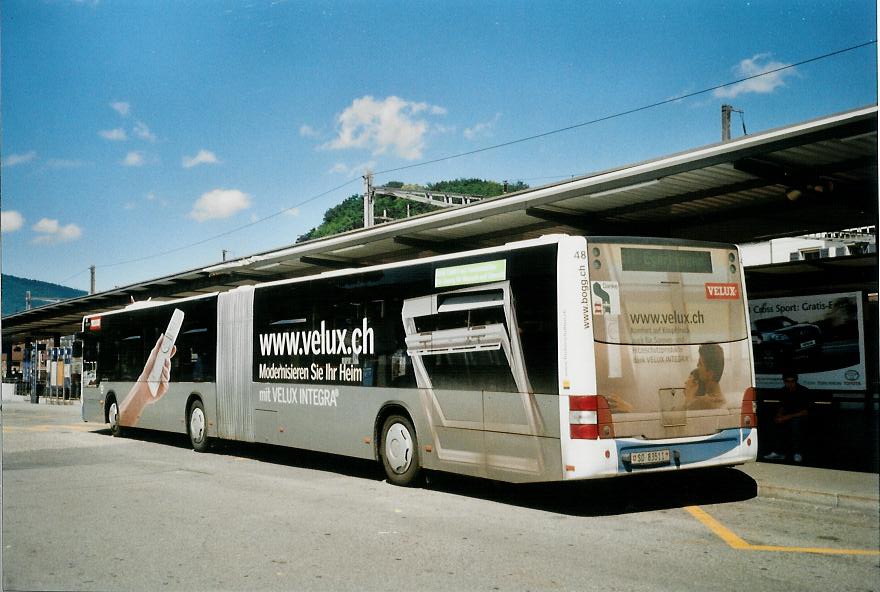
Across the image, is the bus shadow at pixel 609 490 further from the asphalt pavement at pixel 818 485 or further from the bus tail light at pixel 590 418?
the bus tail light at pixel 590 418

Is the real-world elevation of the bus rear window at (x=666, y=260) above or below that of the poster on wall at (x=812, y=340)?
above

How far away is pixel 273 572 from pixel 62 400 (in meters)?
45.3

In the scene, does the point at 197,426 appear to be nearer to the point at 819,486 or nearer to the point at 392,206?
the point at 819,486

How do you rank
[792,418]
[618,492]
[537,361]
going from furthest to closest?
[792,418], [618,492], [537,361]

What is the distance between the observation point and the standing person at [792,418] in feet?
39.3

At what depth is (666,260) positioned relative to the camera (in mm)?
9164

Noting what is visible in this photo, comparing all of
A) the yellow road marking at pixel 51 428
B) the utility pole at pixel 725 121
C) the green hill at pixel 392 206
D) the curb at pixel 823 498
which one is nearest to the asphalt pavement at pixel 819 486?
the curb at pixel 823 498

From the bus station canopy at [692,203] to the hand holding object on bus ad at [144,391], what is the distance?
10.3 feet

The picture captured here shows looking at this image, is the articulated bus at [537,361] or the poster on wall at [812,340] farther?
the poster on wall at [812,340]

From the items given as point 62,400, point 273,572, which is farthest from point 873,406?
point 62,400

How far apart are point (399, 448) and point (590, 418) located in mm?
3603

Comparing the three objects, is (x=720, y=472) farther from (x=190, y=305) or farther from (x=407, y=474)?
(x=190, y=305)

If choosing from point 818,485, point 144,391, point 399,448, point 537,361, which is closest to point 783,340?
point 818,485

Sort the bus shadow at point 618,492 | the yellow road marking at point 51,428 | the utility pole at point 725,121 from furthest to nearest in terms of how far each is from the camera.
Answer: the utility pole at point 725,121, the yellow road marking at point 51,428, the bus shadow at point 618,492
